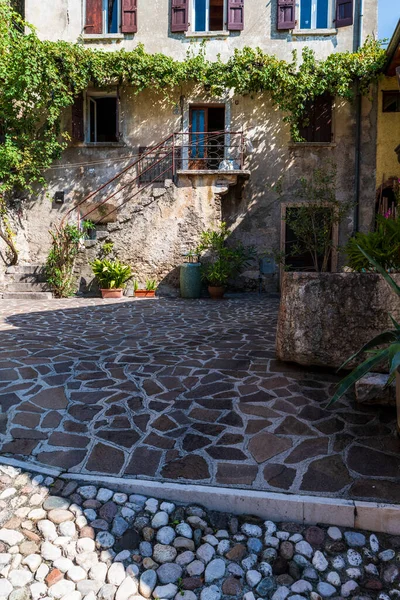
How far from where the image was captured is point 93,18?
12172 millimetres

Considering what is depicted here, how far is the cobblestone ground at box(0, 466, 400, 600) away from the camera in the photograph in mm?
1981

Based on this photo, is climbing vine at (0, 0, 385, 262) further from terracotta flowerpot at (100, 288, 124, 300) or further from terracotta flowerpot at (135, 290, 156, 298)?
terracotta flowerpot at (135, 290, 156, 298)

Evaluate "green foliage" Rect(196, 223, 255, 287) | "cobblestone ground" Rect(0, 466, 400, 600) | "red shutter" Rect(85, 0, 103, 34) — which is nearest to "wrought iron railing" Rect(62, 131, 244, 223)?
"green foliage" Rect(196, 223, 255, 287)

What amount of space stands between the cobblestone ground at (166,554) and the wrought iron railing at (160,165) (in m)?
10.2

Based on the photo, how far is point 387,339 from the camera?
103 inches

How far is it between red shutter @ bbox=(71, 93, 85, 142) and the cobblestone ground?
1141cm

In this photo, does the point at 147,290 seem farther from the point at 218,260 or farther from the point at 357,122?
the point at 357,122

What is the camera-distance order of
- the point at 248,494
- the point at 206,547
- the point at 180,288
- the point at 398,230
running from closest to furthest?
the point at 206,547
the point at 248,494
the point at 398,230
the point at 180,288

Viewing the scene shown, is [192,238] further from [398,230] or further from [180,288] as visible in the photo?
[398,230]

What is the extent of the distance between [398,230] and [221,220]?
6.86 meters

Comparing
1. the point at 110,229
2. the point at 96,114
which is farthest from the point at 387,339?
the point at 96,114

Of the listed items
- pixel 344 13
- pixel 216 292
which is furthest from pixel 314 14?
pixel 216 292

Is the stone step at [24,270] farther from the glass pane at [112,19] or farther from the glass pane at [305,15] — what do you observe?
the glass pane at [305,15]

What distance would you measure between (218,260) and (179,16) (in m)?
6.86
